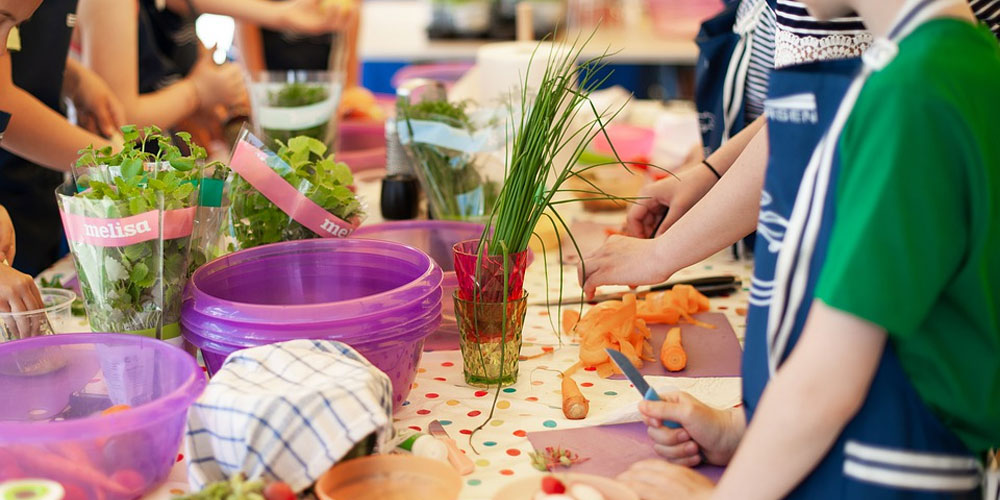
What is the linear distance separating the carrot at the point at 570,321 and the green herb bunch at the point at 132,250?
0.58m

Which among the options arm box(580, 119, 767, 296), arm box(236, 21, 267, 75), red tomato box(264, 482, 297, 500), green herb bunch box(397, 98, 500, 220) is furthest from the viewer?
arm box(236, 21, 267, 75)

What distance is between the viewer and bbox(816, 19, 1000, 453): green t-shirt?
73 cm

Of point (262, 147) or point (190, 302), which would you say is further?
point (262, 147)

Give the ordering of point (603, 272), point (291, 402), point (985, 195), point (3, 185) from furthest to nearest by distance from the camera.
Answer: point (3, 185) < point (603, 272) < point (291, 402) < point (985, 195)

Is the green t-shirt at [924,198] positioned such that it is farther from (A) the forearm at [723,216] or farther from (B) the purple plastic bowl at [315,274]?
(B) the purple plastic bowl at [315,274]

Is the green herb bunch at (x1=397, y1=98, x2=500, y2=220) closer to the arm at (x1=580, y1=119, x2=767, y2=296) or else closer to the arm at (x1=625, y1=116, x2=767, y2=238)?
the arm at (x1=625, y1=116, x2=767, y2=238)

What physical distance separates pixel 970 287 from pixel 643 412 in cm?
38

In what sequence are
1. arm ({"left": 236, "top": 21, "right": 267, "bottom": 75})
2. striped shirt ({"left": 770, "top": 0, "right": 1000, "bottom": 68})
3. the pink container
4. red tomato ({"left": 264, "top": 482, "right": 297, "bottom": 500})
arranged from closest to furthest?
red tomato ({"left": 264, "top": 482, "right": 297, "bottom": 500}), striped shirt ({"left": 770, "top": 0, "right": 1000, "bottom": 68}), arm ({"left": 236, "top": 21, "right": 267, "bottom": 75}), the pink container

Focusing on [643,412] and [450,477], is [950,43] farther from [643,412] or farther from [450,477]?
[450,477]

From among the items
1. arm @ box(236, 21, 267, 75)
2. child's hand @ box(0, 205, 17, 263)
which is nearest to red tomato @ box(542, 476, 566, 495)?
child's hand @ box(0, 205, 17, 263)

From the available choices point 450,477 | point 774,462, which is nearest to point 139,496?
point 450,477

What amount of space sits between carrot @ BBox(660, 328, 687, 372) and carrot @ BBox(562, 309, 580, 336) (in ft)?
0.47

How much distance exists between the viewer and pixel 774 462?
0.82m

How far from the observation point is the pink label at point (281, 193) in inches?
51.7
